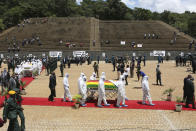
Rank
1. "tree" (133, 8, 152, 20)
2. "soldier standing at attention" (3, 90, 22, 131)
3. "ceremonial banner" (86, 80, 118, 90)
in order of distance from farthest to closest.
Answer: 1. "tree" (133, 8, 152, 20)
2. "ceremonial banner" (86, 80, 118, 90)
3. "soldier standing at attention" (3, 90, 22, 131)

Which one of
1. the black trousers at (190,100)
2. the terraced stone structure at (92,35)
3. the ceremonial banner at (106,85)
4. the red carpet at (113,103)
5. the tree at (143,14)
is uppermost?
the tree at (143,14)

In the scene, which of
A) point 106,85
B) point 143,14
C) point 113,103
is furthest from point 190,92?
point 143,14

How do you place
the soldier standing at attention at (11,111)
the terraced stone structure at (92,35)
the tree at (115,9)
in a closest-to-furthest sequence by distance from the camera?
the soldier standing at attention at (11,111) → the terraced stone structure at (92,35) → the tree at (115,9)

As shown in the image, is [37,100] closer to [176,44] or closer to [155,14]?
[176,44]

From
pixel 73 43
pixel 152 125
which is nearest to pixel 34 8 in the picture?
pixel 73 43

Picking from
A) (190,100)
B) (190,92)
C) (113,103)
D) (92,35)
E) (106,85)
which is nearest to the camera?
(190,92)

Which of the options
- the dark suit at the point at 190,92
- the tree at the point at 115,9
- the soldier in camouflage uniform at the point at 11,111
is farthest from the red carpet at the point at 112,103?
the tree at the point at 115,9

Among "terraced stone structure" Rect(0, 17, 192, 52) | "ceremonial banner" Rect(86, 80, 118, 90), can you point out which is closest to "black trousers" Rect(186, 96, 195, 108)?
"ceremonial banner" Rect(86, 80, 118, 90)

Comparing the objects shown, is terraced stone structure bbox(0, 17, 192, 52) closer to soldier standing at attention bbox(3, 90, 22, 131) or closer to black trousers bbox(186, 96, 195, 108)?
black trousers bbox(186, 96, 195, 108)

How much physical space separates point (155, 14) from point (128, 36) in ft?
195

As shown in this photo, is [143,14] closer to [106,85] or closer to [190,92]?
[106,85]

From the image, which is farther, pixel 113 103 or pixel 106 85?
pixel 113 103

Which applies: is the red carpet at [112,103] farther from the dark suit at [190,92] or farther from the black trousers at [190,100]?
the dark suit at [190,92]

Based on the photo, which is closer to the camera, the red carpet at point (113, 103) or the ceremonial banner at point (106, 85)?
the red carpet at point (113, 103)
